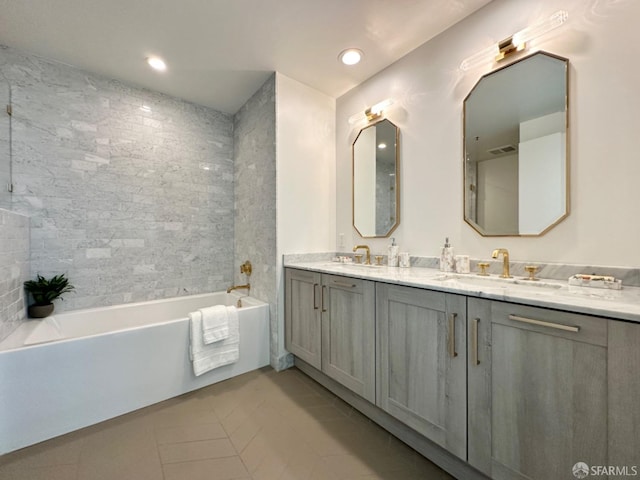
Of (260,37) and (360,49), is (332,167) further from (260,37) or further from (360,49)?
(260,37)

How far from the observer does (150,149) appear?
279 cm

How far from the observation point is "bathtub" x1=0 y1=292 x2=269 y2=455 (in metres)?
1.56

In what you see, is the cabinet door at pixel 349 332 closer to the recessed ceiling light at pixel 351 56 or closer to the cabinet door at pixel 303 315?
the cabinet door at pixel 303 315

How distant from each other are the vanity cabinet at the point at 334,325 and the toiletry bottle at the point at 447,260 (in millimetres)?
579

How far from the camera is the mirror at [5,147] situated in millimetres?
2111

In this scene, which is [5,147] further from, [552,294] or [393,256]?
[552,294]

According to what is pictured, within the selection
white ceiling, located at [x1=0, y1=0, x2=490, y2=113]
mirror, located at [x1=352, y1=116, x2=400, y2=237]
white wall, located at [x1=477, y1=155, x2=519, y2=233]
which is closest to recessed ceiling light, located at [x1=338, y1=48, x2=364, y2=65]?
white ceiling, located at [x1=0, y1=0, x2=490, y2=113]

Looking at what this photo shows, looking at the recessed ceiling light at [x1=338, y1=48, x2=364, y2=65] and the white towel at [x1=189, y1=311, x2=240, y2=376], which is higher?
the recessed ceiling light at [x1=338, y1=48, x2=364, y2=65]

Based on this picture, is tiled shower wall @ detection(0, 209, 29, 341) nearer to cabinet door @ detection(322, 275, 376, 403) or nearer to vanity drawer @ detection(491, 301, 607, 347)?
cabinet door @ detection(322, 275, 376, 403)

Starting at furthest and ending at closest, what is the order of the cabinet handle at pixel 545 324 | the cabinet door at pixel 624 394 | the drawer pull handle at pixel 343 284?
the drawer pull handle at pixel 343 284 < the cabinet handle at pixel 545 324 < the cabinet door at pixel 624 394

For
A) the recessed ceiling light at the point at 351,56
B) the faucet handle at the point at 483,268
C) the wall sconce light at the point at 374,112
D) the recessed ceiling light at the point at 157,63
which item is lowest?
the faucet handle at the point at 483,268

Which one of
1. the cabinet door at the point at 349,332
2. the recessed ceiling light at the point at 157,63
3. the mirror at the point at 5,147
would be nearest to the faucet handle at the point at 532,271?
the cabinet door at the point at 349,332

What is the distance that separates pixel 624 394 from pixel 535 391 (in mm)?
238

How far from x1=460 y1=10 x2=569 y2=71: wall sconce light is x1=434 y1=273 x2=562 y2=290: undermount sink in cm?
136
